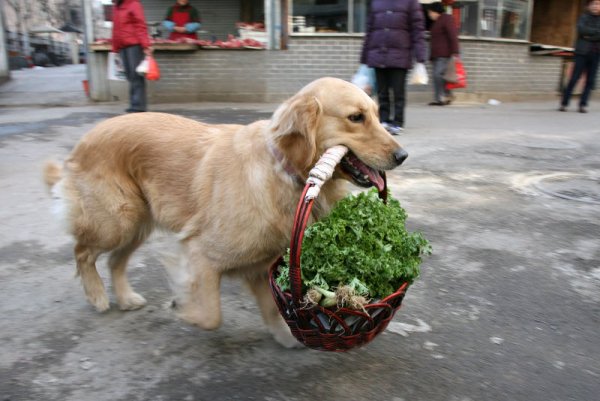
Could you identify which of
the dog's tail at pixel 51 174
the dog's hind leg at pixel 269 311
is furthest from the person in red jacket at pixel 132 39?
the dog's hind leg at pixel 269 311

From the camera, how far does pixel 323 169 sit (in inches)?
90.2

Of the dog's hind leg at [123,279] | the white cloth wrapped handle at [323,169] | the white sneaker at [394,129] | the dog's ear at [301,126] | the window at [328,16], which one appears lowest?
the dog's hind leg at [123,279]

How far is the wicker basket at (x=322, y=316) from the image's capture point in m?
2.14

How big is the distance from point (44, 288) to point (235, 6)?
48.5 feet

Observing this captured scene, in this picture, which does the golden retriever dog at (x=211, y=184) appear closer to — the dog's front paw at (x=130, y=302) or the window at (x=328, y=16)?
the dog's front paw at (x=130, y=302)

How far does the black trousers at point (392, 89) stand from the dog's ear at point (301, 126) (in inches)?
244

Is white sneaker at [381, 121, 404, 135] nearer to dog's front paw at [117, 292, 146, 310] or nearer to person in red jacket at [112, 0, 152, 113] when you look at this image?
person in red jacket at [112, 0, 152, 113]

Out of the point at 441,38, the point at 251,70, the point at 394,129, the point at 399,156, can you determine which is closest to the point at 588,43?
the point at 441,38

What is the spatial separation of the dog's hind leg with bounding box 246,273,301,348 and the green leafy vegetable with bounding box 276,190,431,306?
1.32 feet

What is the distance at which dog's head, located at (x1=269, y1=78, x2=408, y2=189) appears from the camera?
2527 millimetres

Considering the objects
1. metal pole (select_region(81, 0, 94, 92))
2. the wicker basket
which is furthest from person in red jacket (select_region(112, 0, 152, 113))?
the wicker basket

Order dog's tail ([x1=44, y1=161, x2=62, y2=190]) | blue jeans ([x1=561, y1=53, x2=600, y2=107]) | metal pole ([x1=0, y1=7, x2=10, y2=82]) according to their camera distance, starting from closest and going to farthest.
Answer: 1. dog's tail ([x1=44, y1=161, x2=62, y2=190])
2. blue jeans ([x1=561, y1=53, x2=600, y2=107])
3. metal pole ([x1=0, y1=7, x2=10, y2=82])

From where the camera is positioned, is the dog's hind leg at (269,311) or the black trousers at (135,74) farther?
the black trousers at (135,74)

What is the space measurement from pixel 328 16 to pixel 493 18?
472 cm
